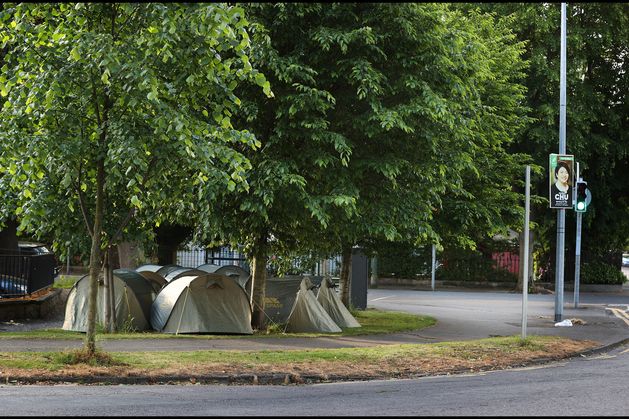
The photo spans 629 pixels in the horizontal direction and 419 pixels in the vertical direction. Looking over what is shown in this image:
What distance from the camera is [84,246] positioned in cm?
1543

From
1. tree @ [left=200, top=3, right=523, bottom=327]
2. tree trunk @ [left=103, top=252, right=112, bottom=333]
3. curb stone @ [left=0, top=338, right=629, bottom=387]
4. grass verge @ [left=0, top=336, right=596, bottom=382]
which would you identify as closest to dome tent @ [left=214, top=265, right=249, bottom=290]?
tree trunk @ [left=103, top=252, right=112, bottom=333]

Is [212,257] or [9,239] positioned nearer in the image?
[9,239]

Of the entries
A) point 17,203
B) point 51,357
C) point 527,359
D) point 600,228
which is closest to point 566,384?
point 527,359

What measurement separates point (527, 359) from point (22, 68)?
360 inches

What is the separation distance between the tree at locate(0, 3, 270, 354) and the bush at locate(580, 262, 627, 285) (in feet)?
100

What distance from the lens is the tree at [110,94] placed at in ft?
35.7

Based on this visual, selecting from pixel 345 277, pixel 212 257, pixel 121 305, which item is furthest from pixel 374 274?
pixel 121 305

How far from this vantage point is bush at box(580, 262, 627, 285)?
3916cm

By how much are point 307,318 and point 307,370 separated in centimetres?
728

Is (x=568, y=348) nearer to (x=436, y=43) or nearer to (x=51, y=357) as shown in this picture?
(x=436, y=43)

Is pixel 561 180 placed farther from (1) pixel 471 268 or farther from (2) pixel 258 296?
(1) pixel 471 268

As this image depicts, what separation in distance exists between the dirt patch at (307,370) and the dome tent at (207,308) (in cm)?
574

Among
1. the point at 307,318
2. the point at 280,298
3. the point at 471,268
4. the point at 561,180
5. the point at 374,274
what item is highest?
the point at 561,180

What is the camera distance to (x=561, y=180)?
777 inches
